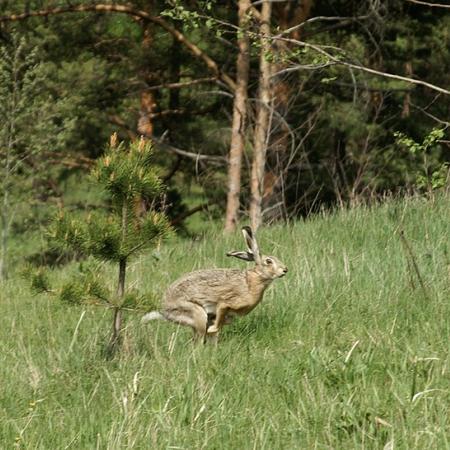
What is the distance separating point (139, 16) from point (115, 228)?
45.0ft

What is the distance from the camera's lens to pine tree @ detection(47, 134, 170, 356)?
6629mm

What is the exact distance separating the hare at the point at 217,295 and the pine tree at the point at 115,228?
0.53 meters

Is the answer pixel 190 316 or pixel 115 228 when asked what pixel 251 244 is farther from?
pixel 115 228

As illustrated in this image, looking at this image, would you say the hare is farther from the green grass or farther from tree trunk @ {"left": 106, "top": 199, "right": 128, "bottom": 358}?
tree trunk @ {"left": 106, "top": 199, "right": 128, "bottom": 358}

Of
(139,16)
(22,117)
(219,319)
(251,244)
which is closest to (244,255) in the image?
(251,244)

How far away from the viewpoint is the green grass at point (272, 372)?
5.16 metres

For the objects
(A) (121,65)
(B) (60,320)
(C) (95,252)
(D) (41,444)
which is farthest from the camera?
(A) (121,65)

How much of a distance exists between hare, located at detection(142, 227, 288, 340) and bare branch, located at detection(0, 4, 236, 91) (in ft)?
41.6

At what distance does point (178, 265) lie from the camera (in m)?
10.1

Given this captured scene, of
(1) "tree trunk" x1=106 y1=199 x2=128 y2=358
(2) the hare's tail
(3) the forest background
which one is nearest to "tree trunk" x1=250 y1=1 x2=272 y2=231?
(3) the forest background

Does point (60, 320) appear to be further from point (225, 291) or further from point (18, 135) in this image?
point (18, 135)

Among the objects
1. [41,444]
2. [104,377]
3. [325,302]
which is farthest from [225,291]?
[41,444]

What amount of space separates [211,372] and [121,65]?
16.9 m

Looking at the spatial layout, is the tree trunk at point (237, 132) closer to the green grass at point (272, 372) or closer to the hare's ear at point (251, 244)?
the green grass at point (272, 372)
